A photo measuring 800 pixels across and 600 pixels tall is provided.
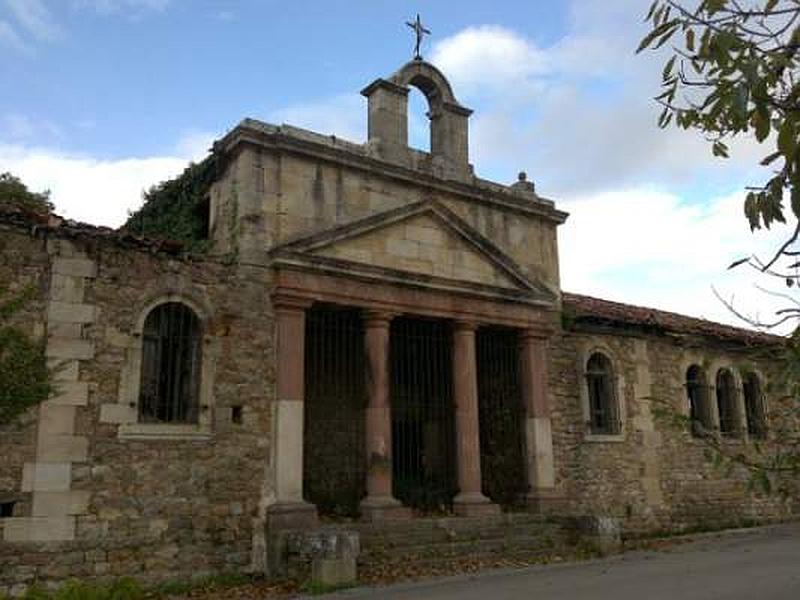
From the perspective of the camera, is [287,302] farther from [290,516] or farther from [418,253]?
[290,516]

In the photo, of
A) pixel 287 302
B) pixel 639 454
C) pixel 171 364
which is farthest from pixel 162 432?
pixel 639 454

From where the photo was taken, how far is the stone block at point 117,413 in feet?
30.1

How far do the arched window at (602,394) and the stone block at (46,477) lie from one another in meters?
9.21

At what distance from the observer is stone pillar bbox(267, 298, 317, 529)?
1003 cm

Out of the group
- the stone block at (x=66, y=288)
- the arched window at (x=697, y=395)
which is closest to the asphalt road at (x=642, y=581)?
the arched window at (x=697, y=395)

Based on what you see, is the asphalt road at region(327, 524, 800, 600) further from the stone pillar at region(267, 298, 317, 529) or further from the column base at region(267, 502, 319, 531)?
the stone pillar at region(267, 298, 317, 529)

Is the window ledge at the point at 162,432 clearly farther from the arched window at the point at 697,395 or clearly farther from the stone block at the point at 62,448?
the arched window at the point at 697,395

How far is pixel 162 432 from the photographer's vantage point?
954 cm

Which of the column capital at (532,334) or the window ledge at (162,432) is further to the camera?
the column capital at (532,334)

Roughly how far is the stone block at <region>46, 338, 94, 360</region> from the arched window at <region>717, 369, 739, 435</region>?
42.6ft

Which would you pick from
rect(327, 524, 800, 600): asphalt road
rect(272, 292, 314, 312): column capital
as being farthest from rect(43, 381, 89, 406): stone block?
rect(327, 524, 800, 600): asphalt road

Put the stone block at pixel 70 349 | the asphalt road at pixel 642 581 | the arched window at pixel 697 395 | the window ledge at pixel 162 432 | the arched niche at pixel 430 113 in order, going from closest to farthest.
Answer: the asphalt road at pixel 642 581 → the stone block at pixel 70 349 → the window ledge at pixel 162 432 → the arched niche at pixel 430 113 → the arched window at pixel 697 395

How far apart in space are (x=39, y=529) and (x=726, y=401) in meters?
14.1

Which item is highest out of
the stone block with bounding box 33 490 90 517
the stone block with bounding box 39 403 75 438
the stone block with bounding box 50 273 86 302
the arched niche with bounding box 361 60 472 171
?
the arched niche with bounding box 361 60 472 171
